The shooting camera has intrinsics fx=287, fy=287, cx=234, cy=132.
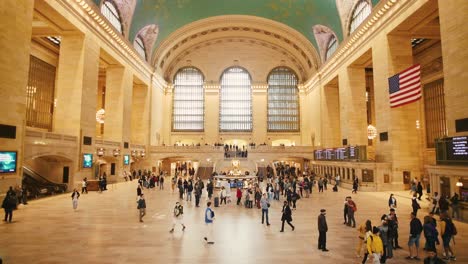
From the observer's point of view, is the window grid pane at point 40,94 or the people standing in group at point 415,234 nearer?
the people standing in group at point 415,234

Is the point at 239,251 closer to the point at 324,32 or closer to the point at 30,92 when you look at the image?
the point at 30,92

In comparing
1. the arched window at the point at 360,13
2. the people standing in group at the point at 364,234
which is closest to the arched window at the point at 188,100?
the arched window at the point at 360,13

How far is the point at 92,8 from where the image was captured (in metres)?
18.9

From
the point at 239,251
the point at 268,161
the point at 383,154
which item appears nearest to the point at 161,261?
the point at 239,251

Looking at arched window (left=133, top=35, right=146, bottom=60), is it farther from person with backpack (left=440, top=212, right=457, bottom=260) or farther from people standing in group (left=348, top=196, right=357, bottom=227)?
person with backpack (left=440, top=212, right=457, bottom=260)

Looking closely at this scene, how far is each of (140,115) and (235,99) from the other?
14.4 meters

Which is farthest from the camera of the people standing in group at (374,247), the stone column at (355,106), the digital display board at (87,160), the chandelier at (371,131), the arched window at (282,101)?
the arched window at (282,101)

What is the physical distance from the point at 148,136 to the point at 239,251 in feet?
89.6

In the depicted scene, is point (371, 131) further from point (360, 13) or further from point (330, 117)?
point (360, 13)

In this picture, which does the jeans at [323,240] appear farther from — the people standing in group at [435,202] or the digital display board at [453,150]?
the digital display board at [453,150]

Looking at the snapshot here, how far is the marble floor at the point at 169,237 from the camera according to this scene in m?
6.27

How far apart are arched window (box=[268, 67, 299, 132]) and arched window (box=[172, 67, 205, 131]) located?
9.87 m

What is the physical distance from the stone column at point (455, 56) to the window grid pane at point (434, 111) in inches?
452

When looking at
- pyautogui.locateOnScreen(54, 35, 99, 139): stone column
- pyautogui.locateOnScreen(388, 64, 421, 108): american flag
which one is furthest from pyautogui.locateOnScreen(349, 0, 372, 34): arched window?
pyautogui.locateOnScreen(54, 35, 99, 139): stone column
